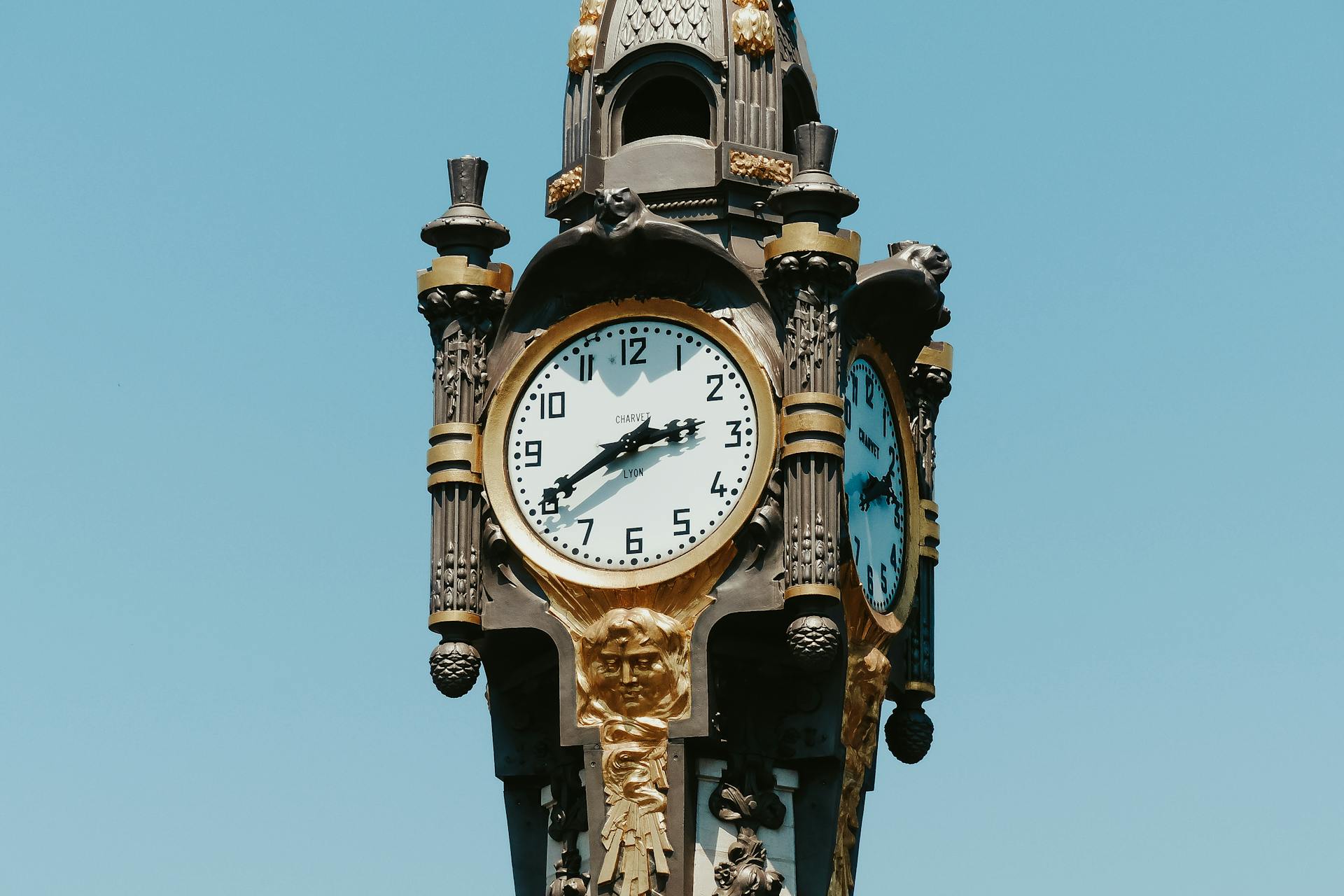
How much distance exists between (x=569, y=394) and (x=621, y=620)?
2054 millimetres

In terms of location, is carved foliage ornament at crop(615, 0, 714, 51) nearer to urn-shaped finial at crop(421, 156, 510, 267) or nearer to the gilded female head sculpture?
urn-shaped finial at crop(421, 156, 510, 267)

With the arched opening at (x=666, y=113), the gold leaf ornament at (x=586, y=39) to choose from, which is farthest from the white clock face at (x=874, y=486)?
the gold leaf ornament at (x=586, y=39)

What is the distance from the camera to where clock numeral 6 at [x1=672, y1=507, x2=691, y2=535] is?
117 ft

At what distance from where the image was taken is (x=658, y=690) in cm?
3547

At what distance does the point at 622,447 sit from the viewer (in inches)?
1420

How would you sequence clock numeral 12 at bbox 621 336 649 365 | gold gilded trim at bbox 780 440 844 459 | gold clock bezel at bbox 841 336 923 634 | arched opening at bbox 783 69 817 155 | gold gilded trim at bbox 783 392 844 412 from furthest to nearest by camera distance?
arched opening at bbox 783 69 817 155, gold clock bezel at bbox 841 336 923 634, clock numeral 12 at bbox 621 336 649 365, gold gilded trim at bbox 783 392 844 412, gold gilded trim at bbox 780 440 844 459

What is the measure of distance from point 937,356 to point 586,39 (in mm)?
4011

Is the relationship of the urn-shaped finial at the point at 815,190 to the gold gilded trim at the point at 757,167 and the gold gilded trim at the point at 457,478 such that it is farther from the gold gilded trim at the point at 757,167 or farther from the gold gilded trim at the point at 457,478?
the gold gilded trim at the point at 457,478

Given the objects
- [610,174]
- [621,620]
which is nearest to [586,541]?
[621,620]

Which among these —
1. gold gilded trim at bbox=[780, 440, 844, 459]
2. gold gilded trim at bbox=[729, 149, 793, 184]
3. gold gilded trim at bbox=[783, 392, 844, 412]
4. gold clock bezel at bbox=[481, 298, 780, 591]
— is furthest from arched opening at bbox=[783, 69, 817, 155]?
gold gilded trim at bbox=[780, 440, 844, 459]

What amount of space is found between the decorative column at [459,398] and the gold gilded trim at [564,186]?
0.88 meters

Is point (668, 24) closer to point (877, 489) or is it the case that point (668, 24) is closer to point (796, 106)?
point (796, 106)

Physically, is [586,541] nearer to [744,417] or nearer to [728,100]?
[744,417]

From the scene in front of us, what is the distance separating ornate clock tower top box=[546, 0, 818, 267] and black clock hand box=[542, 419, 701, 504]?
1.66 m
